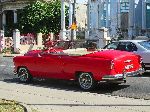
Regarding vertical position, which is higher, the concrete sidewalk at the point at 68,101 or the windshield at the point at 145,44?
the windshield at the point at 145,44

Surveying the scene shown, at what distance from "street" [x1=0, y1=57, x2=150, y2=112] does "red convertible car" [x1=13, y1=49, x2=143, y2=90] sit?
415 mm

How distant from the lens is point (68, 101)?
12.1m

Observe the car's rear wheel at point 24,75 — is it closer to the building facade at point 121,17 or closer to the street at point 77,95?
the street at point 77,95

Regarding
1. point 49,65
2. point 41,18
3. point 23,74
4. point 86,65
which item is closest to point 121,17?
point 41,18

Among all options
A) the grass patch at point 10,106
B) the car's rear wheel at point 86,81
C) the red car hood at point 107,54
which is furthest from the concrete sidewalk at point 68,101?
the red car hood at point 107,54

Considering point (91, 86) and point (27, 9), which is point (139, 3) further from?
point (91, 86)

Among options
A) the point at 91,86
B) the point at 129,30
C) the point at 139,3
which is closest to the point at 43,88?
the point at 91,86

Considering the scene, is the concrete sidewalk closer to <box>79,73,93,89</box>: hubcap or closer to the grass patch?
the grass patch

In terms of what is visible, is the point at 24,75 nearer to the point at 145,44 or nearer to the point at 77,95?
the point at 77,95

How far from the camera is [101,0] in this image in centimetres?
4200

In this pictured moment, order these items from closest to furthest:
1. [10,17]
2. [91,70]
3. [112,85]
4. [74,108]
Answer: [74,108] < [91,70] < [112,85] < [10,17]

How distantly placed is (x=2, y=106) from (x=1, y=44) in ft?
92.4

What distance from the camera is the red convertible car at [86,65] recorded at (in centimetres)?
1375

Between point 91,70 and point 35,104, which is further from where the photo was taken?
point 91,70
